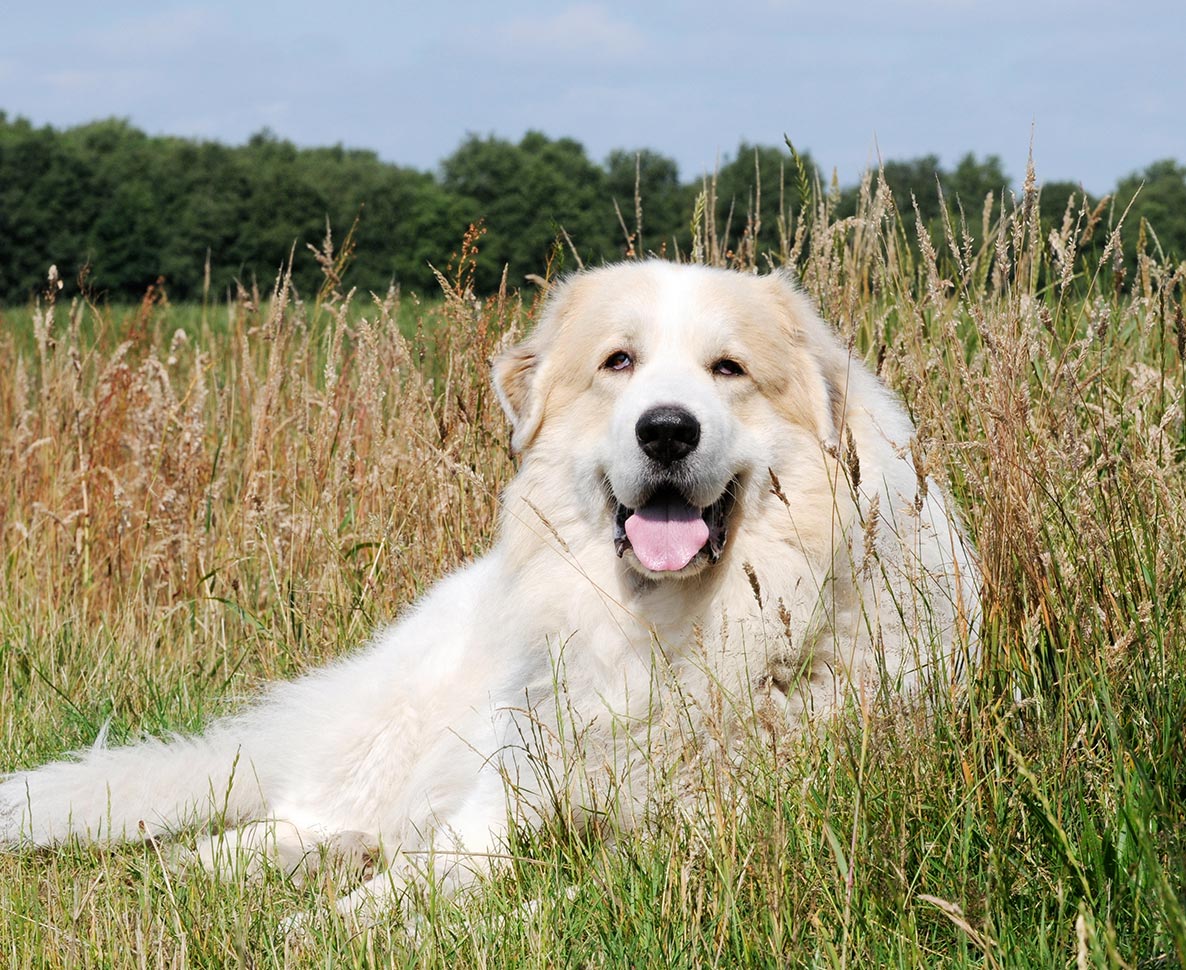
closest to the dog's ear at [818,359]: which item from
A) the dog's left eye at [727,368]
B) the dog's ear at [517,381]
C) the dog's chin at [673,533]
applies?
the dog's left eye at [727,368]

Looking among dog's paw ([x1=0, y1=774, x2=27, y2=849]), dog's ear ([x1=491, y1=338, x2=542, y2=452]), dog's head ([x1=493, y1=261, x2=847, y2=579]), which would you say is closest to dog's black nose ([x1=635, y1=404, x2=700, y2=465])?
dog's head ([x1=493, y1=261, x2=847, y2=579])

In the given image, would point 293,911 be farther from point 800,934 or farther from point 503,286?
point 503,286

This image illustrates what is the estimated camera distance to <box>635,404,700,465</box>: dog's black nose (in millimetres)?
2498

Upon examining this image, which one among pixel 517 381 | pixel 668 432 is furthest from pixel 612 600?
pixel 517 381

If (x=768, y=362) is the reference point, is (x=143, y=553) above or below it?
below

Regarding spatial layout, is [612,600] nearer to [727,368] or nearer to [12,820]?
[727,368]

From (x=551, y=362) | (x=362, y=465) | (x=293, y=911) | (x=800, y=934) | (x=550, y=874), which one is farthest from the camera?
(x=362, y=465)

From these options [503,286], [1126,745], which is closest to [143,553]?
[503,286]

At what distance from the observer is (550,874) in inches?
84.0

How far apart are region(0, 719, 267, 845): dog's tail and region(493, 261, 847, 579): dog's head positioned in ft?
3.62

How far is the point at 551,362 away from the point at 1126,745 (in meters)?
1.64

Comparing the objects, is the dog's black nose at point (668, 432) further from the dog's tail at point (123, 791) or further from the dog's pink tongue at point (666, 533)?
the dog's tail at point (123, 791)

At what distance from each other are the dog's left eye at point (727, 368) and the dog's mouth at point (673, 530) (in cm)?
27

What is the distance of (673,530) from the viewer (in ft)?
8.64
